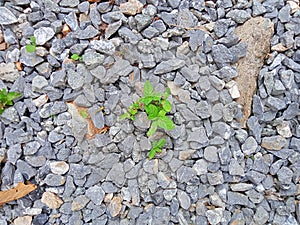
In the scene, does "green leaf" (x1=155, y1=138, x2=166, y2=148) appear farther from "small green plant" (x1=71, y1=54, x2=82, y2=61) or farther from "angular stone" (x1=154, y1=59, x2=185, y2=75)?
"small green plant" (x1=71, y1=54, x2=82, y2=61)

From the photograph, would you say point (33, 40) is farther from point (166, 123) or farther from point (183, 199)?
point (183, 199)

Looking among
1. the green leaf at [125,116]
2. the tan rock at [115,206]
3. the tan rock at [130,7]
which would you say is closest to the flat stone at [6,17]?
the tan rock at [130,7]

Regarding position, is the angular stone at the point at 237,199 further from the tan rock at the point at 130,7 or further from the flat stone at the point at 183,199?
the tan rock at the point at 130,7

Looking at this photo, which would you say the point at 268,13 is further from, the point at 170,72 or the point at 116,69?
the point at 116,69

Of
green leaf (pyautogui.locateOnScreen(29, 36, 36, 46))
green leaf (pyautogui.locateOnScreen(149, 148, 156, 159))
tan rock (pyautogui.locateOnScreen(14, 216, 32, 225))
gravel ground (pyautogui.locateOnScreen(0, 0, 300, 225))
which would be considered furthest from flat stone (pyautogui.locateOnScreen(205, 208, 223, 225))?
green leaf (pyautogui.locateOnScreen(29, 36, 36, 46))

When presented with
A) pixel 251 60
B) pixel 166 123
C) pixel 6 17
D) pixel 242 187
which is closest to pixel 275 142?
pixel 242 187

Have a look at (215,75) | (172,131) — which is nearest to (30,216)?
(172,131)
